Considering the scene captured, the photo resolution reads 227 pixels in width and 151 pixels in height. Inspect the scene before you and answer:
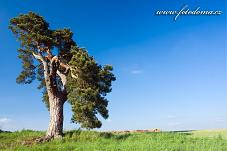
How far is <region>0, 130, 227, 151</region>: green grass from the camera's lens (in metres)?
13.9

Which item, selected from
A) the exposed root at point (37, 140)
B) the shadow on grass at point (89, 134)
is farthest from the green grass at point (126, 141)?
the exposed root at point (37, 140)

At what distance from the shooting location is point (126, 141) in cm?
1748

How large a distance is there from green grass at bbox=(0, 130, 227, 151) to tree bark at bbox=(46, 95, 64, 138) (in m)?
0.70

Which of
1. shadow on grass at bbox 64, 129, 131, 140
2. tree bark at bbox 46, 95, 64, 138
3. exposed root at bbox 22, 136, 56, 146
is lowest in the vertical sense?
exposed root at bbox 22, 136, 56, 146

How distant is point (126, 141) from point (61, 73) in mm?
8295

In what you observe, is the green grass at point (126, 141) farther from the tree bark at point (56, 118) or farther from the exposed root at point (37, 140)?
the tree bark at point (56, 118)

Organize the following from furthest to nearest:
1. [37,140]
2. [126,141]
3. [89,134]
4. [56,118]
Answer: [56,118] → [89,134] → [37,140] → [126,141]

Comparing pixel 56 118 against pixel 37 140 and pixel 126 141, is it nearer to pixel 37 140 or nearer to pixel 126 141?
pixel 37 140

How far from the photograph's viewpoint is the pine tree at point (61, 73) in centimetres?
2062

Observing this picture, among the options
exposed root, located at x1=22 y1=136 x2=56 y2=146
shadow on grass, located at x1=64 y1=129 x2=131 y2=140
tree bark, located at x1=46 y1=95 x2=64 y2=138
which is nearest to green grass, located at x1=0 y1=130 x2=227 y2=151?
shadow on grass, located at x1=64 y1=129 x2=131 y2=140

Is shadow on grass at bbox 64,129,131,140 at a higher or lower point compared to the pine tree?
lower

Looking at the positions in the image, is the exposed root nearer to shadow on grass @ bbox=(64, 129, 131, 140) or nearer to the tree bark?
the tree bark

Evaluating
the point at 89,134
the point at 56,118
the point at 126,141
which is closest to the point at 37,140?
the point at 56,118

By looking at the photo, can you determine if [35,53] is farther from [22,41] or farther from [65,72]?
[65,72]
